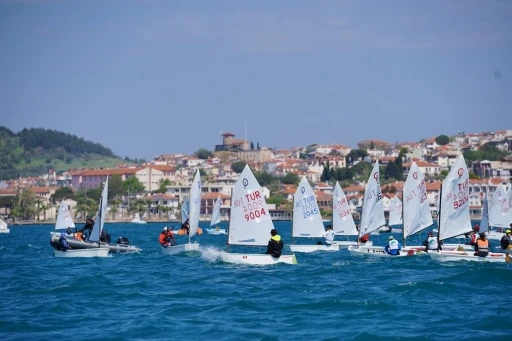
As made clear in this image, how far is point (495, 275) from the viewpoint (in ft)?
108

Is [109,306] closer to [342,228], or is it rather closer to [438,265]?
[438,265]

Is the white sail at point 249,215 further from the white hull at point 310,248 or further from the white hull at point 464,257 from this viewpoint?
the white hull at point 310,248

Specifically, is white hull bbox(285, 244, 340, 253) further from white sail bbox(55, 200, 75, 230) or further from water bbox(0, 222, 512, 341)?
white sail bbox(55, 200, 75, 230)

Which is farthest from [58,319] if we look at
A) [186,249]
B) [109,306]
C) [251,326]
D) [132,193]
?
[132,193]

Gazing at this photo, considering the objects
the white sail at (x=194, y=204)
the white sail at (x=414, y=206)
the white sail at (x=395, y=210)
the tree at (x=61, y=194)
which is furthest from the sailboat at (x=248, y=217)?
the tree at (x=61, y=194)

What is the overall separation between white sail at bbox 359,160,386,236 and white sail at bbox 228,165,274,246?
1072 cm

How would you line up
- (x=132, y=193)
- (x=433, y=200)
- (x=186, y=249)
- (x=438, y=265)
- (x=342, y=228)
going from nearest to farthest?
1. (x=438, y=265)
2. (x=186, y=249)
3. (x=342, y=228)
4. (x=433, y=200)
5. (x=132, y=193)

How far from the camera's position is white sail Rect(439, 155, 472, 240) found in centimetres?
3969

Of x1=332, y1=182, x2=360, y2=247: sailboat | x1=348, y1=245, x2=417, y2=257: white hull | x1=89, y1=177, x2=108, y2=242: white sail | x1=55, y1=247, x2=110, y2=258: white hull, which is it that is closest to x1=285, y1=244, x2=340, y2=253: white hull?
x1=348, y1=245, x2=417, y2=257: white hull

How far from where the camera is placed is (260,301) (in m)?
27.2

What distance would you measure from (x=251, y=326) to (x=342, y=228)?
1258 inches

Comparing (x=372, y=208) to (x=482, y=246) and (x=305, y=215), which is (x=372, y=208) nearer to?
(x=305, y=215)

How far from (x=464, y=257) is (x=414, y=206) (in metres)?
7.41

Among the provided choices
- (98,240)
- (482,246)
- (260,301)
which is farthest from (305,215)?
(260,301)
